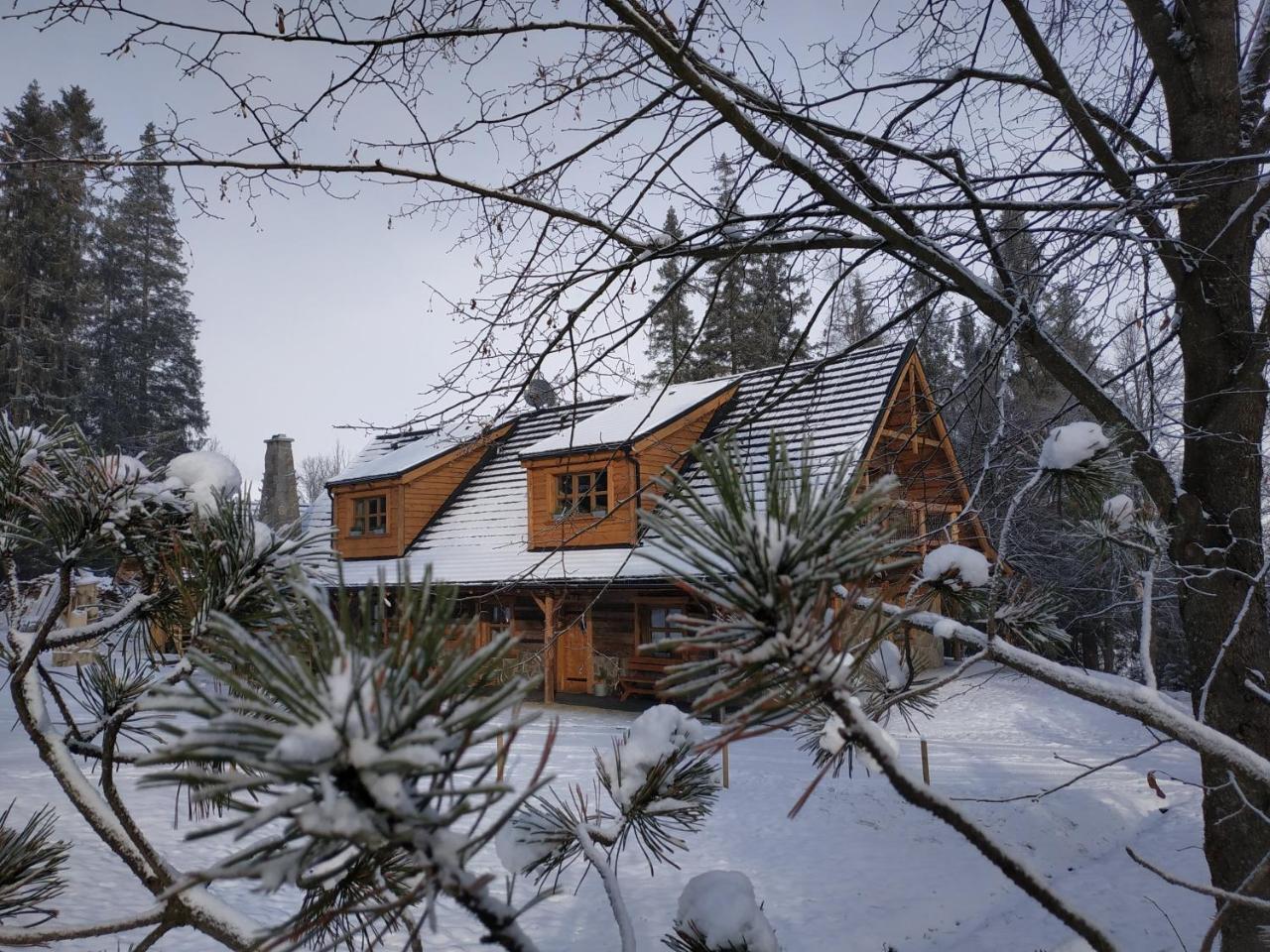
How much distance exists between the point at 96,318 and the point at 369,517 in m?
17.9

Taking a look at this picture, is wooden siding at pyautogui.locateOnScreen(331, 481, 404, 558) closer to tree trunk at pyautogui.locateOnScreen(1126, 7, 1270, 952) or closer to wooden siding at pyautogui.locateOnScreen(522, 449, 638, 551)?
wooden siding at pyautogui.locateOnScreen(522, 449, 638, 551)

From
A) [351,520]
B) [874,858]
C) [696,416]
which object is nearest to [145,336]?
[351,520]

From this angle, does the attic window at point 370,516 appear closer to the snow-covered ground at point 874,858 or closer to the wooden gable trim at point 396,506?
the wooden gable trim at point 396,506

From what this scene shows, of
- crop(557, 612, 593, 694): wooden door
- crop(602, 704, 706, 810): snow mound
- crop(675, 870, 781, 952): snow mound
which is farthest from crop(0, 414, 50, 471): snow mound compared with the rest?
crop(557, 612, 593, 694): wooden door

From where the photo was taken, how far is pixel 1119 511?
→ 2.22 metres

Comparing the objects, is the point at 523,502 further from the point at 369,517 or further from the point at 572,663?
the point at 369,517

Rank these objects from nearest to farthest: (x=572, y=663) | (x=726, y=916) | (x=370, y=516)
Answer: (x=726, y=916) → (x=572, y=663) → (x=370, y=516)

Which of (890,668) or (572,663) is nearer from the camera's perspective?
(890,668)

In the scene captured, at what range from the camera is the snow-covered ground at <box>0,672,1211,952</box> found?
6.07 m

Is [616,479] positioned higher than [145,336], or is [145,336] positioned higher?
[145,336]

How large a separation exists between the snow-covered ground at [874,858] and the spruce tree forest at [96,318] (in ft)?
39.3

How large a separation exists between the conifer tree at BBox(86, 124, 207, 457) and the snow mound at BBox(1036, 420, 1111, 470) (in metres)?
29.8

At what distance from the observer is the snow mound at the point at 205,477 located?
116 centimetres

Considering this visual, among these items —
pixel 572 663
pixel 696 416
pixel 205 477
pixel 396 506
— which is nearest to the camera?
pixel 205 477
